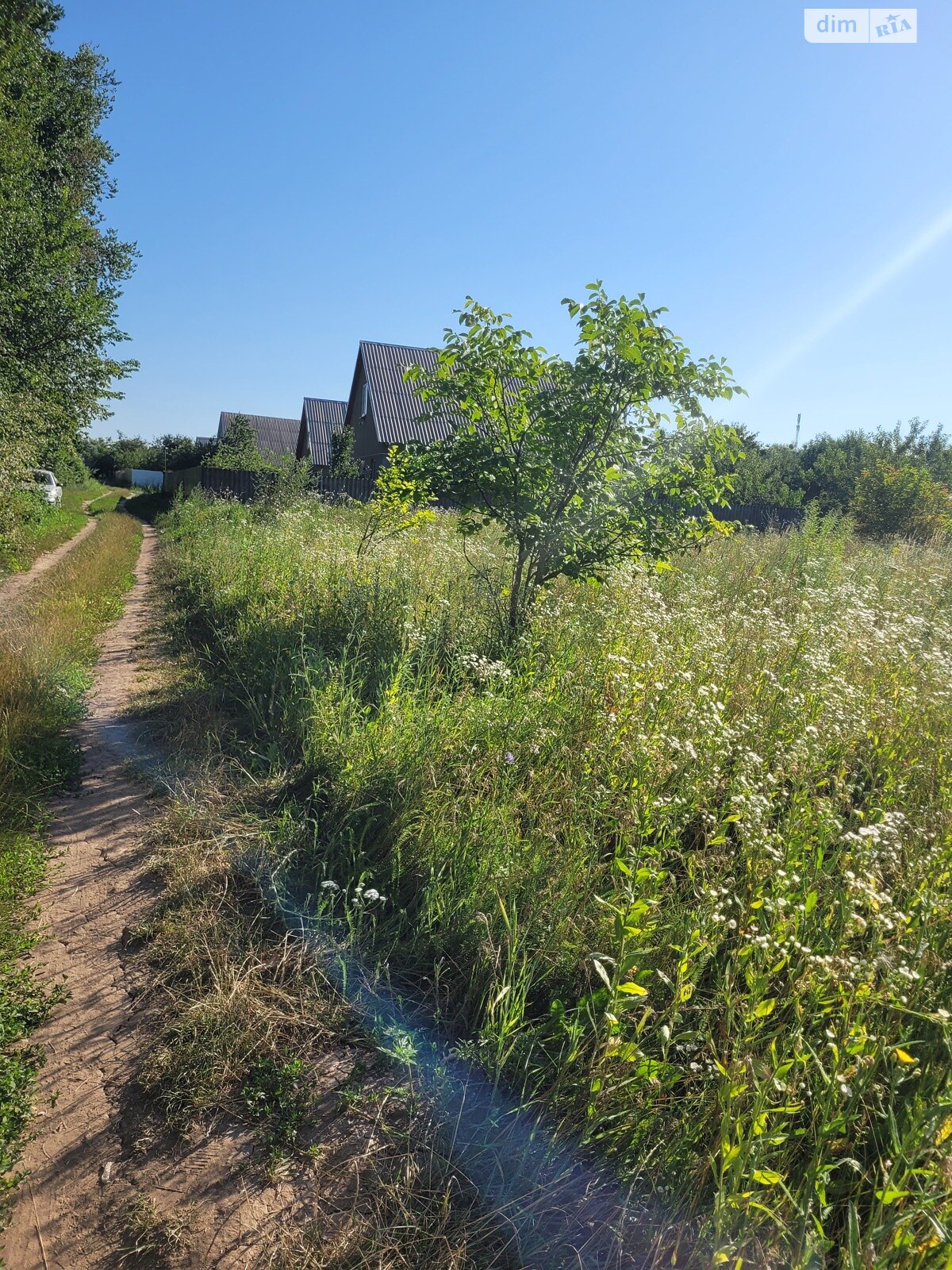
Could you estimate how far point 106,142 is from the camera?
68.4ft

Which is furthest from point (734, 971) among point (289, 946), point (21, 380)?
point (21, 380)

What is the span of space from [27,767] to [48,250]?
1639cm

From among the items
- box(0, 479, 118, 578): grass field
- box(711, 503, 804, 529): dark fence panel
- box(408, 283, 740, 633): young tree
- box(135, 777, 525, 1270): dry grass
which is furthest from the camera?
box(711, 503, 804, 529): dark fence panel

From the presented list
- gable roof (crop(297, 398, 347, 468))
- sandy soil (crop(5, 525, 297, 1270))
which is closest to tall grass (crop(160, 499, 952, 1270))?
sandy soil (crop(5, 525, 297, 1270))

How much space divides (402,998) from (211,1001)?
0.71 metres

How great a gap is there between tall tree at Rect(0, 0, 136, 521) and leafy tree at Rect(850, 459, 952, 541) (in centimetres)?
1895

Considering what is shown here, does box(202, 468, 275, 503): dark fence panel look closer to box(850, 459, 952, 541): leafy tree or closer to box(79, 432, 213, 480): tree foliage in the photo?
box(850, 459, 952, 541): leafy tree

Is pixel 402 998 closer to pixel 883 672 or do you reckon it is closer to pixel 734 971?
pixel 734 971

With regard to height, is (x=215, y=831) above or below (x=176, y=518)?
below

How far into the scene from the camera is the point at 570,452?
5.79 metres

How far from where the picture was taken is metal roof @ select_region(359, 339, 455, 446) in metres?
26.0

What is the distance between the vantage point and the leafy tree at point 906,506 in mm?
17547

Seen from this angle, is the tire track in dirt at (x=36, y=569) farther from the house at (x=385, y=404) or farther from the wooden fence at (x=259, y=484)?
the house at (x=385, y=404)

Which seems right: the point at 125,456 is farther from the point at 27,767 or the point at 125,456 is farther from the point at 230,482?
the point at 27,767
